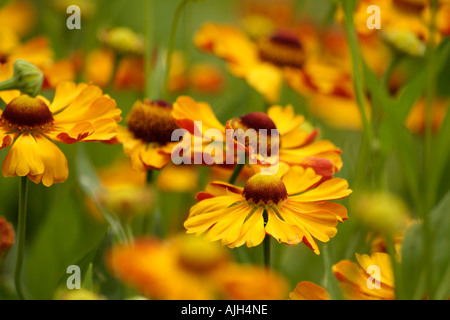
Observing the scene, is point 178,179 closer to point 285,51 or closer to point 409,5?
point 285,51

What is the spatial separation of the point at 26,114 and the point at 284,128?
195 millimetres

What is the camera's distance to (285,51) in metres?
0.79

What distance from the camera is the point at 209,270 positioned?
30 centimetres

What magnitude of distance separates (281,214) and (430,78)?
5.4 inches

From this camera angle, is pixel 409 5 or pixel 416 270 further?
pixel 409 5

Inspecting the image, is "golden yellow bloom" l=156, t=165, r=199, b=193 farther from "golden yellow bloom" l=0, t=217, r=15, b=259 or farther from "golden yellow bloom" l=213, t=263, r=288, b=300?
"golden yellow bloom" l=213, t=263, r=288, b=300

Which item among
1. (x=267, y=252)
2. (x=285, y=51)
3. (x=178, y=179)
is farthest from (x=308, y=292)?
(x=285, y=51)

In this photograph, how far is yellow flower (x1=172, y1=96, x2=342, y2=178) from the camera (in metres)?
0.44

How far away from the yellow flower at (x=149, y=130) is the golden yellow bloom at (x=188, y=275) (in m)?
0.17

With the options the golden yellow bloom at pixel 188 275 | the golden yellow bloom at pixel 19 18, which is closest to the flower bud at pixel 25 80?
the golden yellow bloom at pixel 188 275

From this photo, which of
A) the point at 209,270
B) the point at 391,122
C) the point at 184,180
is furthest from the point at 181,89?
the point at 209,270

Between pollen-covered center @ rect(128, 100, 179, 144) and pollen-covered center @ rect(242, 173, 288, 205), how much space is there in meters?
0.10

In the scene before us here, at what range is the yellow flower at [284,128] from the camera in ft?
1.46

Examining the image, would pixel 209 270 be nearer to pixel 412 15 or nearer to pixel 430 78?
pixel 430 78
